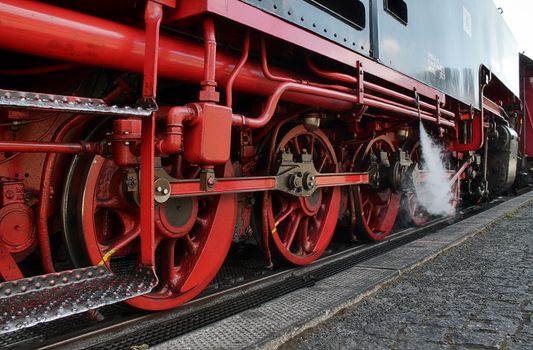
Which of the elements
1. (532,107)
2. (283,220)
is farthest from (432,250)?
(532,107)

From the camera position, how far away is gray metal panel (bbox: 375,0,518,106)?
11.6ft

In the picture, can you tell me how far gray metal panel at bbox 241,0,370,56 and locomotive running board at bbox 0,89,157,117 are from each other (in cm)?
85

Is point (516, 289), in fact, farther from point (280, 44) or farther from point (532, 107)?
point (532, 107)

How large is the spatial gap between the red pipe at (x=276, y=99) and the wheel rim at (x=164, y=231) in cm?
53

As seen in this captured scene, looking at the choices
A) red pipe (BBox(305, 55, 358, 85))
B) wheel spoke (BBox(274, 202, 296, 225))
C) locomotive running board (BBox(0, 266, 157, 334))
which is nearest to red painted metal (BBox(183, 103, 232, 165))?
locomotive running board (BBox(0, 266, 157, 334))

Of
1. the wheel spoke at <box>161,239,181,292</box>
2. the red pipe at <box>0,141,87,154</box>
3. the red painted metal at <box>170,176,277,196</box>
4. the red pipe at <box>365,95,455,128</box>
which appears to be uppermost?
the red pipe at <box>365,95,455,128</box>

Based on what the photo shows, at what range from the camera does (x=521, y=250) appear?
12.0 ft

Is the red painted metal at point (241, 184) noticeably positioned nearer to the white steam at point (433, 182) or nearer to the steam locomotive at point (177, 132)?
the steam locomotive at point (177, 132)

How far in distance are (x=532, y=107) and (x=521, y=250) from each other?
9496 millimetres

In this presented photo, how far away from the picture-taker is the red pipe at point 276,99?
7.44 ft

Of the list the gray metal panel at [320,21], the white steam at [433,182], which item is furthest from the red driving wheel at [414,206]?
the gray metal panel at [320,21]

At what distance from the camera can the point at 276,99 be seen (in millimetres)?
2396

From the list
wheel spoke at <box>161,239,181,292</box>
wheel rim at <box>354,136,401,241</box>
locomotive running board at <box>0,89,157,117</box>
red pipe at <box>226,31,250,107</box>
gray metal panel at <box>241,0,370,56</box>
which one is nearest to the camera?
locomotive running board at <box>0,89,157,117</box>

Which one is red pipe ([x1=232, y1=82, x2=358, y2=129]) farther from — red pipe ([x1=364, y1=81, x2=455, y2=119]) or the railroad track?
the railroad track
